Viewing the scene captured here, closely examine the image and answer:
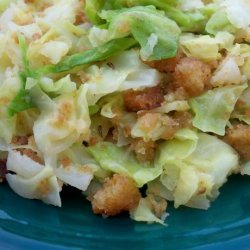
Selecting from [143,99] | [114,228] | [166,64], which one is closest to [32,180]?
[114,228]

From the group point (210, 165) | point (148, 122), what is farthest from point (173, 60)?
point (210, 165)

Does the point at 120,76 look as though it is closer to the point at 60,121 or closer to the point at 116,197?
the point at 60,121

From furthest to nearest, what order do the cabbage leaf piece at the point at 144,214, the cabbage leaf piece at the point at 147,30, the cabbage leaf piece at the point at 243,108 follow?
1. the cabbage leaf piece at the point at 243,108
2. the cabbage leaf piece at the point at 147,30
3. the cabbage leaf piece at the point at 144,214

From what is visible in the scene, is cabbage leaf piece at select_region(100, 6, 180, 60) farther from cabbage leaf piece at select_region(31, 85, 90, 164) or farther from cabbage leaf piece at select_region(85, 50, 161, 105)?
cabbage leaf piece at select_region(31, 85, 90, 164)

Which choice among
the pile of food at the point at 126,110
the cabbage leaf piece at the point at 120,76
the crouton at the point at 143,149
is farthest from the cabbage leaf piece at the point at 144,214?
the cabbage leaf piece at the point at 120,76

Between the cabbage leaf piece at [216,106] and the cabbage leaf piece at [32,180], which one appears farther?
the cabbage leaf piece at [216,106]

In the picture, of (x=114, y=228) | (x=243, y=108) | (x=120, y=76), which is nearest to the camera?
(x=114, y=228)

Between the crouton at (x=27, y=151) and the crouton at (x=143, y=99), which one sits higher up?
the crouton at (x=143, y=99)

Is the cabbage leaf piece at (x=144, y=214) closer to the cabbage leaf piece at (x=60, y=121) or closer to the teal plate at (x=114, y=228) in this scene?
the teal plate at (x=114, y=228)
